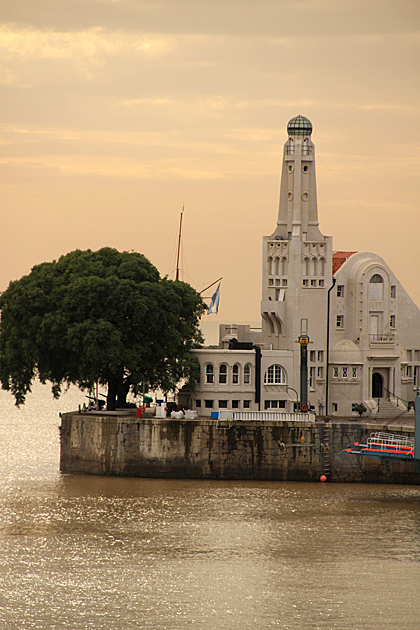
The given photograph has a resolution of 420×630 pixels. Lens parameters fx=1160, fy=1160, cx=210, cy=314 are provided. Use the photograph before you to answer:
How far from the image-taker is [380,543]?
234ft

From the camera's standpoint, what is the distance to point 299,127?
105 m

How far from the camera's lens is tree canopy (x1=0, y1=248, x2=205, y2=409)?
94.2 m

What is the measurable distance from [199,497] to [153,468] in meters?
8.66

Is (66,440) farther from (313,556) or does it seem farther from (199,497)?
(313,556)

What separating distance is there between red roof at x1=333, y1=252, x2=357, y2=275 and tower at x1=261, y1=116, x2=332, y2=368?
3.46 m

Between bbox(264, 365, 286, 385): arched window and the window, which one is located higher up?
bbox(264, 365, 286, 385): arched window

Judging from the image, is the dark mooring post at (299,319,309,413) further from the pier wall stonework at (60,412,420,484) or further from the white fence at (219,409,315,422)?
the pier wall stonework at (60,412,420,484)

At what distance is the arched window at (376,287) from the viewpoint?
4195 inches

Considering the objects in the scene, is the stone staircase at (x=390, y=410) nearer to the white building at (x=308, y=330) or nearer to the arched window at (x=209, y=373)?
the white building at (x=308, y=330)

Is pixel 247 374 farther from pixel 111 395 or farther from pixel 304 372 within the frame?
pixel 111 395

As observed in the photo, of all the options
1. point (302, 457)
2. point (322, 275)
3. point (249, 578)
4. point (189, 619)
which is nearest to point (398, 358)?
point (322, 275)

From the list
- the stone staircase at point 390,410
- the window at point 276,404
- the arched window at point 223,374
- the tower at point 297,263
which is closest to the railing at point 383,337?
the tower at point 297,263

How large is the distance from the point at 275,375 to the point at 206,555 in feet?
112

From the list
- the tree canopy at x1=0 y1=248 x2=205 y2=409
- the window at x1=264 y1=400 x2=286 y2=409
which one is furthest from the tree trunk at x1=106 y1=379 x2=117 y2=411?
the window at x1=264 y1=400 x2=286 y2=409
